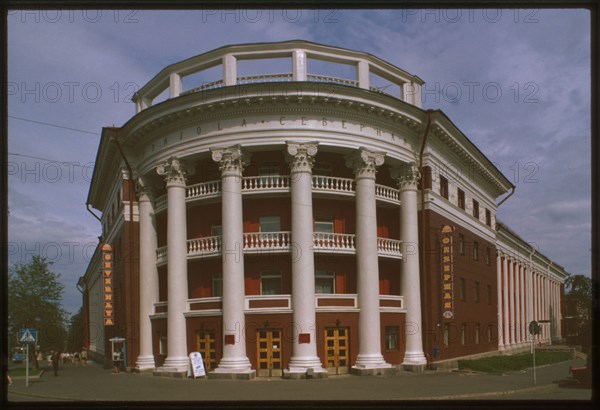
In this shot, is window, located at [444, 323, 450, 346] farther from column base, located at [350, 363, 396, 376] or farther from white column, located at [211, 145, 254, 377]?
white column, located at [211, 145, 254, 377]

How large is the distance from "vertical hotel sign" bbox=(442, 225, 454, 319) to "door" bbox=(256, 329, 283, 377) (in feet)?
28.1

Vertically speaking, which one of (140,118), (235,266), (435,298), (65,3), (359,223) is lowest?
(435,298)

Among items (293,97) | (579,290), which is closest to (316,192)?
(293,97)

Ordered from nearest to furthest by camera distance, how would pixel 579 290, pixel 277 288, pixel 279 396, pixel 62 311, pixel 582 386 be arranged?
pixel 279 396, pixel 582 386, pixel 277 288, pixel 62 311, pixel 579 290

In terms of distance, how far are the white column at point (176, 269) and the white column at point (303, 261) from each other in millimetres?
5273

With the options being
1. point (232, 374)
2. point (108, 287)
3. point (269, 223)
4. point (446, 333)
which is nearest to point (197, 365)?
point (232, 374)

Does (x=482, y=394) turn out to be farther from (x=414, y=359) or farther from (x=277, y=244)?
(x=277, y=244)

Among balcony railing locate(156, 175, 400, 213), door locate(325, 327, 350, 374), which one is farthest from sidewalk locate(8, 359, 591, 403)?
balcony railing locate(156, 175, 400, 213)

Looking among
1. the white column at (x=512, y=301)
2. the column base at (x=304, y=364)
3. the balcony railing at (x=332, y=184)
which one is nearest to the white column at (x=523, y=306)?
the white column at (x=512, y=301)

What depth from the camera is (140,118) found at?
1147 inches

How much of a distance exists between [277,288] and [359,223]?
4.76 m

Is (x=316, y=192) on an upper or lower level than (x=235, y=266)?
upper

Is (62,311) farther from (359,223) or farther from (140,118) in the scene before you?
A: (359,223)

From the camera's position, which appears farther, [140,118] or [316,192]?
[140,118]
